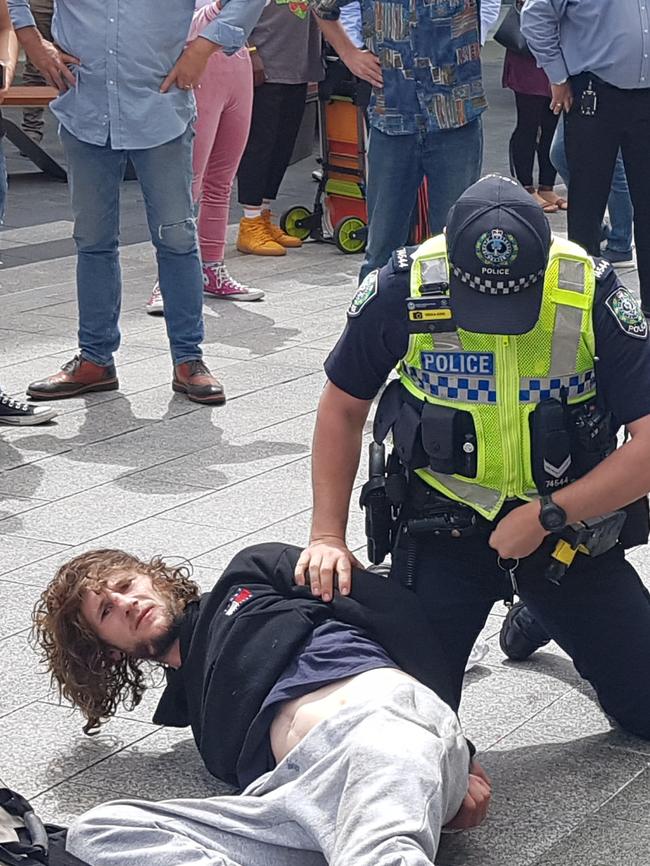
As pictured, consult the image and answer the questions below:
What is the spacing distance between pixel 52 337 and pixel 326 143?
8.23 feet

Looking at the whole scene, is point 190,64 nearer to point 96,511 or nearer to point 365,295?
point 96,511

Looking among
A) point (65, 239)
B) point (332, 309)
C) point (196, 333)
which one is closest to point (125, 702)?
point (196, 333)

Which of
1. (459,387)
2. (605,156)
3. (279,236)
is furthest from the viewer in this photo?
(279,236)

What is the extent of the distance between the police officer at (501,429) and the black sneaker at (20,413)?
252 cm

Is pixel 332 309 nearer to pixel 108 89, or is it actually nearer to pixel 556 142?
pixel 556 142

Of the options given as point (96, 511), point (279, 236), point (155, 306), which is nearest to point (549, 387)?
point (96, 511)

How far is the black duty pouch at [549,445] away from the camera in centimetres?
304

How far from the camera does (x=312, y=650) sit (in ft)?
9.82

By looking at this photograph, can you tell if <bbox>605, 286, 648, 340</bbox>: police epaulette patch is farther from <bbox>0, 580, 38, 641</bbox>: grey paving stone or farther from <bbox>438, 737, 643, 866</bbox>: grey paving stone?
<bbox>0, 580, 38, 641</bbox>: grey paving stone

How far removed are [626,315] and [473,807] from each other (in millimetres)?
964

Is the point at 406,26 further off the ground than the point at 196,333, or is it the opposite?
the point at 406,26

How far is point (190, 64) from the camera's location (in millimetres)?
5703

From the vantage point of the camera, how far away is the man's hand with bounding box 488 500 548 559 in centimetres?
307

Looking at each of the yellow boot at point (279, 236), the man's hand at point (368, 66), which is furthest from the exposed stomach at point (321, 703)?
the yellow boot at point (279, 236)
